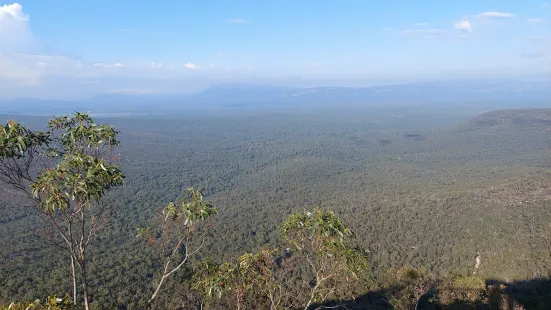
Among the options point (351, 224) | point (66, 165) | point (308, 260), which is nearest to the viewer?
point (66, 165)

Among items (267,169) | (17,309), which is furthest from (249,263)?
(267,169)

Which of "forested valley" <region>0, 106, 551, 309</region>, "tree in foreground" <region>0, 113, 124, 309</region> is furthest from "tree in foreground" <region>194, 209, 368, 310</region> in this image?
"tree in foreground" <region>0, 113, 124, 309</region>

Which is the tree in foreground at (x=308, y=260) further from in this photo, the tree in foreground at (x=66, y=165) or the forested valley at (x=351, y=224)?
the tree in foreground at (x=66, y=165)

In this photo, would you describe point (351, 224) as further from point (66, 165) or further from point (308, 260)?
point (66, 165)

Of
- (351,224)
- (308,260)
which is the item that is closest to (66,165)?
(308,260)

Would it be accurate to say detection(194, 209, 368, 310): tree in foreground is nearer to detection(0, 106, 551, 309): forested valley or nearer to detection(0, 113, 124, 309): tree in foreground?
detection(0, 106, 551, 309): forested valley

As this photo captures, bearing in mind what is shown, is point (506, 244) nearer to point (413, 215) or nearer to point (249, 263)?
point (413, 215)

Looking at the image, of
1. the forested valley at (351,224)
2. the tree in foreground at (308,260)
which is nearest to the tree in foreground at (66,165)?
the forested valley at (351,224)
